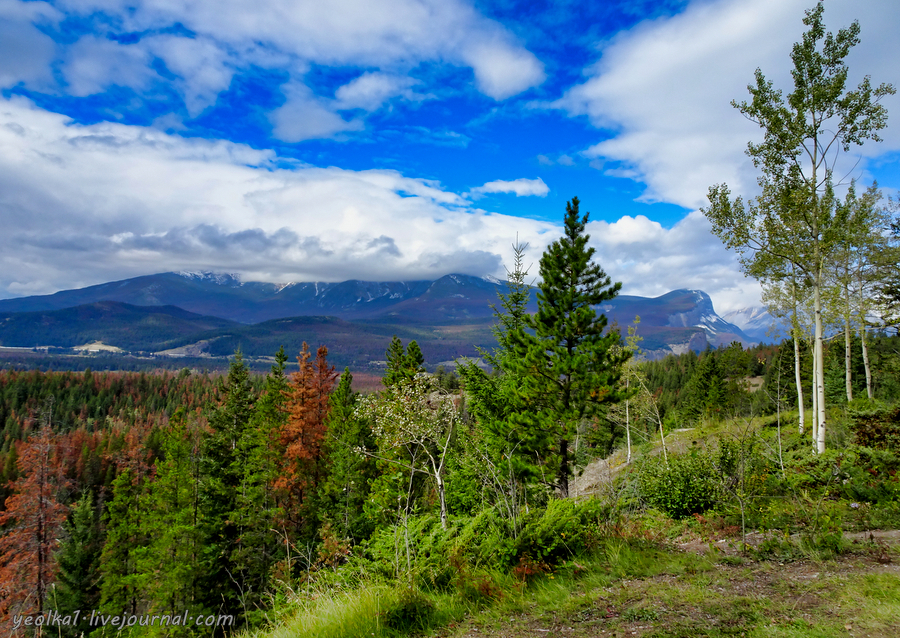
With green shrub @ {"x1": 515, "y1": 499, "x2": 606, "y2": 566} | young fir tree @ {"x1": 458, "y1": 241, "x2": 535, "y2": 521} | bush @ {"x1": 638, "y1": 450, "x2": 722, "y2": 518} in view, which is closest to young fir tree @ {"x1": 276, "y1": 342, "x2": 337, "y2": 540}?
young fir tree @ {"x1": 458, "y1": 241, "x2": 535, "y2": 521}

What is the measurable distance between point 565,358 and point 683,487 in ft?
32.6

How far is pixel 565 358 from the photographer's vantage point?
19203mm

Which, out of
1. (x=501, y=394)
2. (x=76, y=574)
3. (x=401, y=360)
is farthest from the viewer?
(x=76, y=574)

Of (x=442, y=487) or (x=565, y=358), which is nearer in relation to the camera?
(x=442, y=487)

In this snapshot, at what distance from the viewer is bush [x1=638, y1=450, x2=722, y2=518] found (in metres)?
9.31

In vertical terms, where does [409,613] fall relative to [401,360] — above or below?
below

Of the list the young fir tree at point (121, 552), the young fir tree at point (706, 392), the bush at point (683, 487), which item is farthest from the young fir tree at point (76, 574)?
the young fir tree at point (706, 392)

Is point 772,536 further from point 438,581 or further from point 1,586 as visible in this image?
point 1,586

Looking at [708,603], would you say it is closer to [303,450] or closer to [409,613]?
[409,613]

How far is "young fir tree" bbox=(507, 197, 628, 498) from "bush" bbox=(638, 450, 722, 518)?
856 cm

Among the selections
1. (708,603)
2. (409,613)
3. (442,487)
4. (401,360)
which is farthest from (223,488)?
(708,603)

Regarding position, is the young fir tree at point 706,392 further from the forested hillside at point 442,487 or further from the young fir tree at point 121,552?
the young fir tree at point 121,552

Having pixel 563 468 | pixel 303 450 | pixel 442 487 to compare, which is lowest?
pixel 303 450

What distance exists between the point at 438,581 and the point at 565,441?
15066 mm
